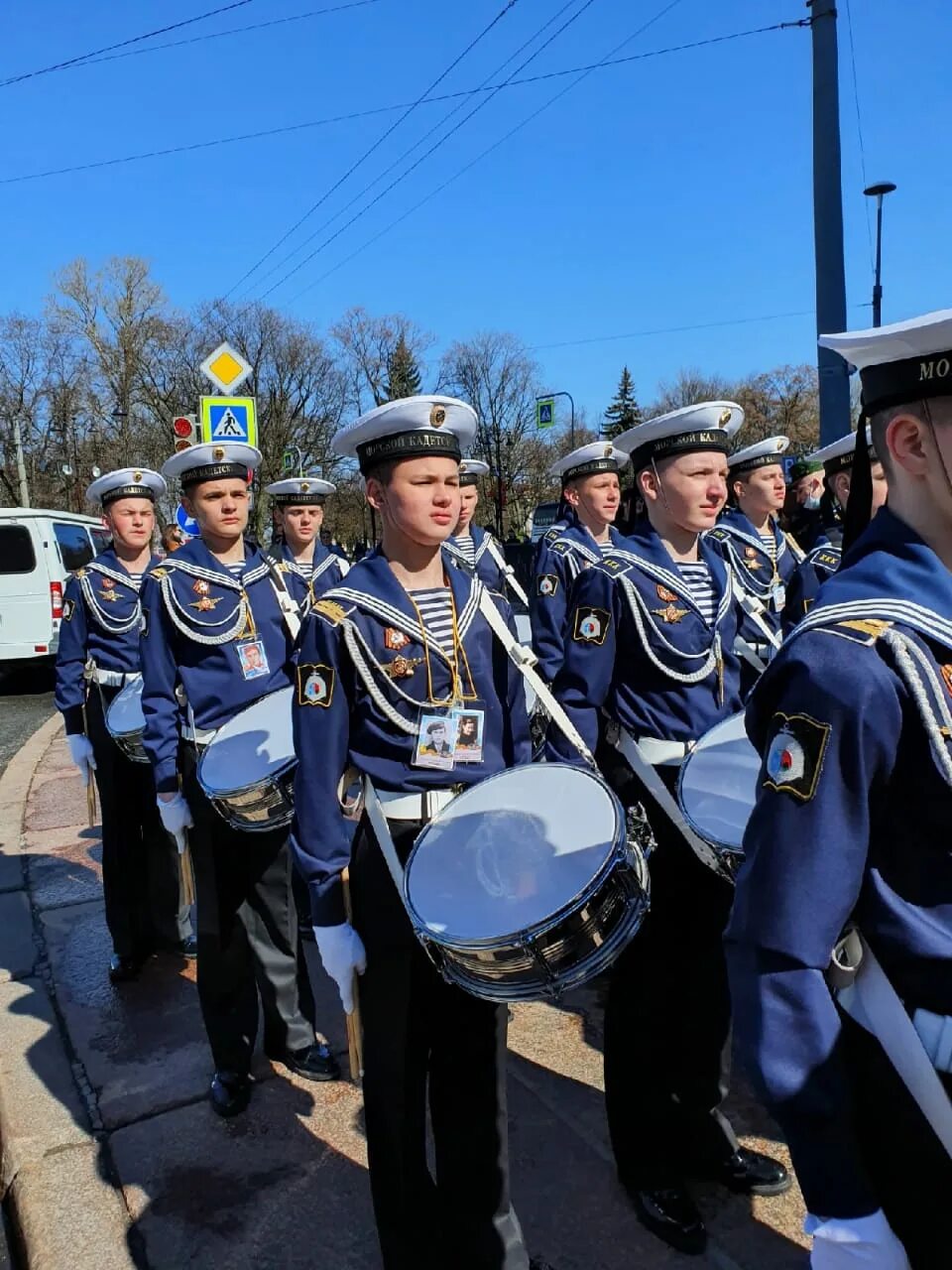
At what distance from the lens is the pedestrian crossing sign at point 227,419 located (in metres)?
9.72

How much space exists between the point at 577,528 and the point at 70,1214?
4886 mm

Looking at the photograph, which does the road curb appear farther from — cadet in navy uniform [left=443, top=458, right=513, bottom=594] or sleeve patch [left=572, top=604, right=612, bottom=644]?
cadet in navy uniform [left=443, top=458, right=513, bottom=594]

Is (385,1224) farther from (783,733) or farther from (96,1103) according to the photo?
(783,733)

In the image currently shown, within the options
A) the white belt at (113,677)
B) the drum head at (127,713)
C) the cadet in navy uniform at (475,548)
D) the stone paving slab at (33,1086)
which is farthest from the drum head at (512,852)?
the cadet in navy uniform at (475,548)

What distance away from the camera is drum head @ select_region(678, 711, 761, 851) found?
7.64ft

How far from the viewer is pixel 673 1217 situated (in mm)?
2625

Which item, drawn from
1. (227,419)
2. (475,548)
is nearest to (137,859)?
(475,548)

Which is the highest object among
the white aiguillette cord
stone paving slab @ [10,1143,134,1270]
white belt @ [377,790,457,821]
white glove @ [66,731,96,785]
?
the white aiguillette cord

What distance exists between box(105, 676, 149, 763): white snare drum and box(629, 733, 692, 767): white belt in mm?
2202

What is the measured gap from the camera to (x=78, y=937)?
4.89 meters

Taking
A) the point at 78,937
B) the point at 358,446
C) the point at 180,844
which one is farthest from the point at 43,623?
the point at 358,446

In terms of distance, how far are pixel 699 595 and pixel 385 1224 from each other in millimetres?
1983

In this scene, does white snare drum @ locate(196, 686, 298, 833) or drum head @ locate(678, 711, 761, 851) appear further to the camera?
white snare drum @ locate(196, 686, 298, 833)

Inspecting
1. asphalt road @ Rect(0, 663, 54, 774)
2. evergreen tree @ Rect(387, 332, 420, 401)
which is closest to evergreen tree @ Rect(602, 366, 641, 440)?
evergreen tree @ Rect(387, 332, 420, 401)
